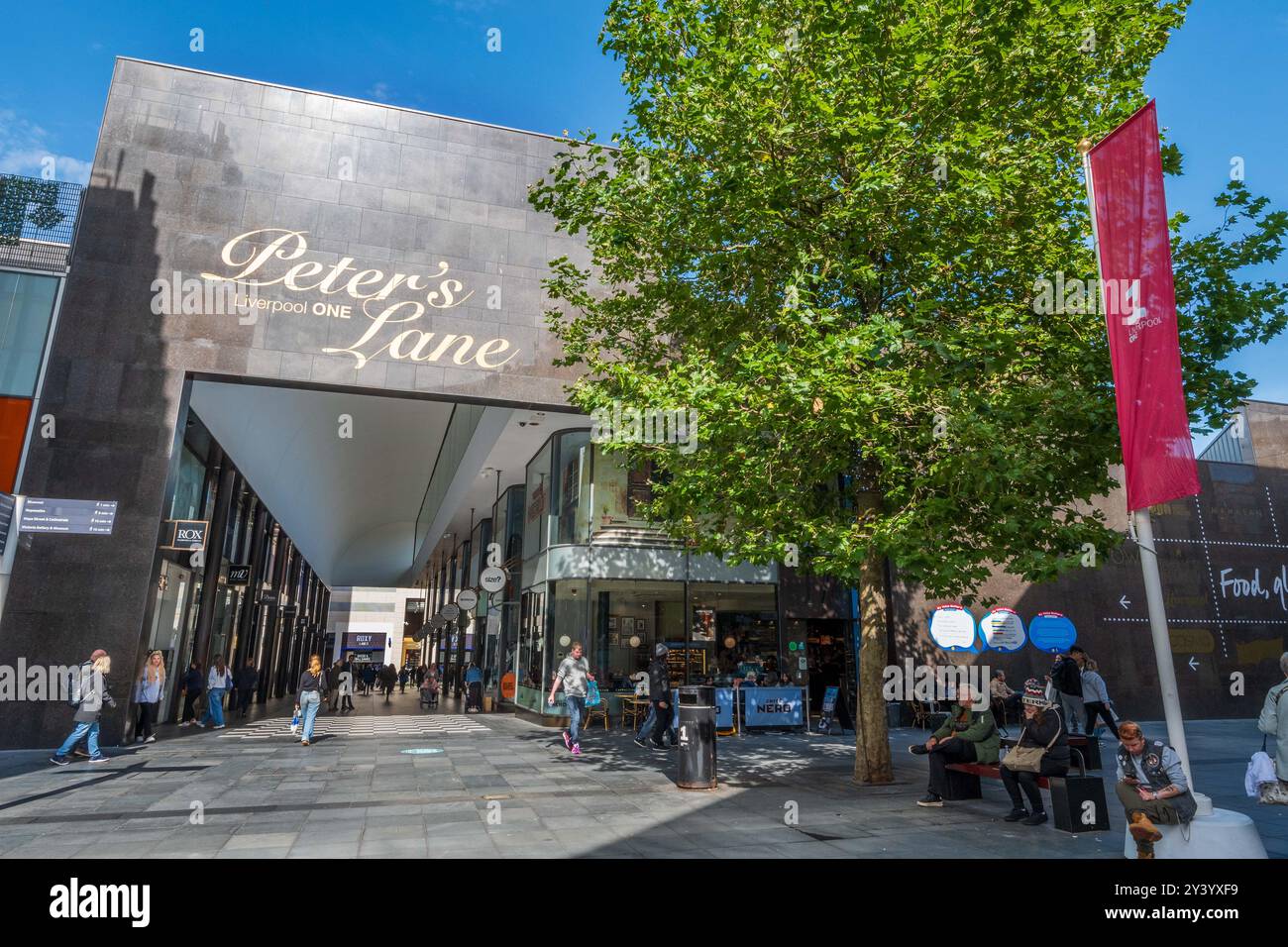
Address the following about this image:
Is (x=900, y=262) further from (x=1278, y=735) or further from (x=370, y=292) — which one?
(x=370, y=292)

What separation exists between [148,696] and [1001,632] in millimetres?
20743

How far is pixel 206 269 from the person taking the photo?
631 inches

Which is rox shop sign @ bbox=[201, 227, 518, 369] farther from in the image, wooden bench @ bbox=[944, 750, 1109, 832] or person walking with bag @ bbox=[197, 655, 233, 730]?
wooden bench @ bbox=[944, 750, 1109, 832]

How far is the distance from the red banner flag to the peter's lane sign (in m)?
17.0

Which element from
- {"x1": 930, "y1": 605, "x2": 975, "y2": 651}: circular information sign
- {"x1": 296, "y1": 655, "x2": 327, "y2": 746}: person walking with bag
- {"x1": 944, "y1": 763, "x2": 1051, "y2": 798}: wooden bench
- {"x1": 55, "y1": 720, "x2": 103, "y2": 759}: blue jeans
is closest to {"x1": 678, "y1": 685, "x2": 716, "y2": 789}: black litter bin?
{"x1": 944, "y1": 763, "x2": 1051, "y2": 798}: wooden bench

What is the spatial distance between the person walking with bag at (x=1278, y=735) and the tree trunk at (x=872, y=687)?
13.9ft

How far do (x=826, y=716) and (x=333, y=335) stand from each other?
14655mm

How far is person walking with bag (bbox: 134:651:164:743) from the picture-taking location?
46.6ft

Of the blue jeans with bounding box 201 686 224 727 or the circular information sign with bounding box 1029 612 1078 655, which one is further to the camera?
the circular information sign with bounding box 1029 612 1078 655

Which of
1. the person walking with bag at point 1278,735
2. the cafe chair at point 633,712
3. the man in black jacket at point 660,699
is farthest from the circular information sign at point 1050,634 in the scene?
the person walking with bag at point 1278,735

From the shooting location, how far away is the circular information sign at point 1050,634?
20609 millimetres

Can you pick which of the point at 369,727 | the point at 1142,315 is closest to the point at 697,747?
the point at 1142,315

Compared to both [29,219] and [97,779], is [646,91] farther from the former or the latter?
[29,219]
